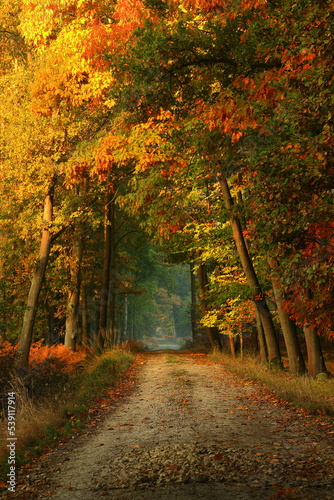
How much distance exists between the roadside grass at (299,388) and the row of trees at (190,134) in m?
1.06

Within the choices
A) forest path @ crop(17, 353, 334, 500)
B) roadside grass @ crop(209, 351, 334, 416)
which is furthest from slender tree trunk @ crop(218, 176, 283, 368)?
forest path @ crop(17, 353, 334, 500)

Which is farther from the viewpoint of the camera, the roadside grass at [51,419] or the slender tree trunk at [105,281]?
the slender tree trunk at [105,281]

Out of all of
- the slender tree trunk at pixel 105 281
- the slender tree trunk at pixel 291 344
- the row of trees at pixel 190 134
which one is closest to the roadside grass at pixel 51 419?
the row of trees at pixel 190 134

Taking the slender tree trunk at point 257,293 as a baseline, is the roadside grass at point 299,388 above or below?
below

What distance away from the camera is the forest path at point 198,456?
194 inches

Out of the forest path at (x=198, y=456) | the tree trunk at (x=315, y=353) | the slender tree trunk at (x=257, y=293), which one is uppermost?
the slender tree trunk at (x=257, y=293)

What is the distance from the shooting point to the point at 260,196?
739 centimetres

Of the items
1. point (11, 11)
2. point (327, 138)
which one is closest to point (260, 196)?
point (327, 138)

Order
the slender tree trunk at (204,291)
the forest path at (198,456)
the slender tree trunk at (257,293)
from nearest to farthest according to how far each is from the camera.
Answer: the forest path at (198,456) < the slender tree trunk at (257,293) < the slender tree trunk at (204,291)

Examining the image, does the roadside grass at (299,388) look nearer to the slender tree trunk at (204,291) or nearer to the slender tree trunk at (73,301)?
the slender tree trunk at (73,301)

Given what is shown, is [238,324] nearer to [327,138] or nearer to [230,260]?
[230,260]

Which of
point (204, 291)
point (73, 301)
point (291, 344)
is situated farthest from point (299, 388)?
point (204, 291)

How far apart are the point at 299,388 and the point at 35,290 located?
8.93 m

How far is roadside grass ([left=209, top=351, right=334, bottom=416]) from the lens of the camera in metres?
9.03
